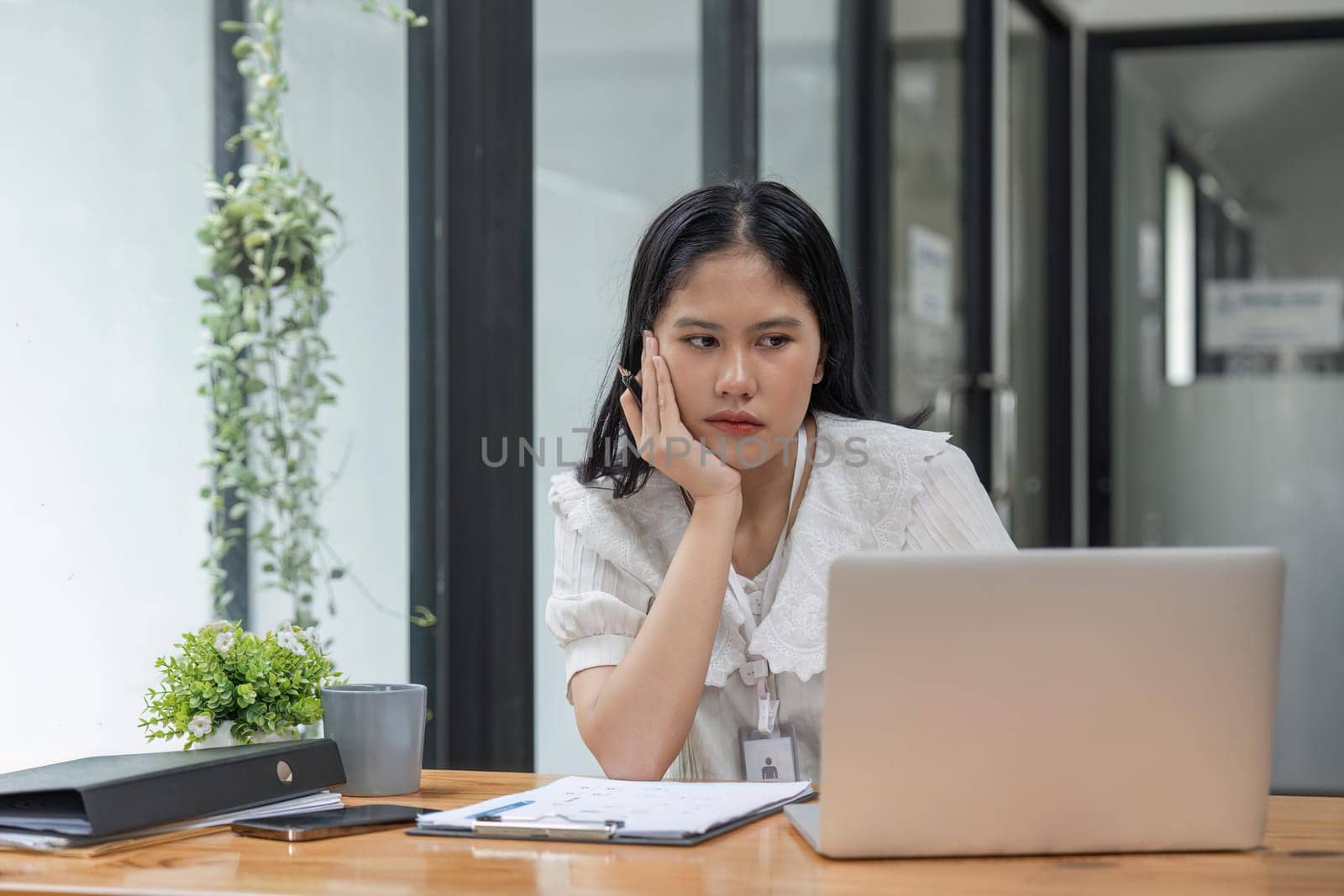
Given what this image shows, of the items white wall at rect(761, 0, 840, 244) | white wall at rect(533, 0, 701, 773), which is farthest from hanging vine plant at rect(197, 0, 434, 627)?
white wall at rect(761, 0, 840, 244)

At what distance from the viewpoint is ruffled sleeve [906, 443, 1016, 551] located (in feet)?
5.81

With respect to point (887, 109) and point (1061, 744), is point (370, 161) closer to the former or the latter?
point (1061, 744)

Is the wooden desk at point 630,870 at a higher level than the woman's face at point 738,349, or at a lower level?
lower

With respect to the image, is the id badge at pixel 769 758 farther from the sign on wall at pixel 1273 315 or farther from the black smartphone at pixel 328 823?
the sign on wall at pixel 1273 315

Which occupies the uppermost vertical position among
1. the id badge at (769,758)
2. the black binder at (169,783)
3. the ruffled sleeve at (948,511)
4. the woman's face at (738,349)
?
the woman's face at (738,349)

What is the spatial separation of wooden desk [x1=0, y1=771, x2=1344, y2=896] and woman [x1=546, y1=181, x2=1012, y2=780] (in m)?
0.48

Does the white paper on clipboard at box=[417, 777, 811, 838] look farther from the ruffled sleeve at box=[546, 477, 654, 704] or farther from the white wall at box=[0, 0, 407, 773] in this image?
the white wall at box=[0, 0, 407, 773]

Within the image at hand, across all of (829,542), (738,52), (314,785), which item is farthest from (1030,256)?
(314,785)

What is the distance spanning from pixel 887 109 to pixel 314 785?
3.00 m

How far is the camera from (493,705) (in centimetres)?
240

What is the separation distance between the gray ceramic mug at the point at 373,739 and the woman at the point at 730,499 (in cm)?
28

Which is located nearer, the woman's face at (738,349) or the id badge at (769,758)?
the id badge at (769,758)

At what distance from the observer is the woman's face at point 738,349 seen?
1.70 meters

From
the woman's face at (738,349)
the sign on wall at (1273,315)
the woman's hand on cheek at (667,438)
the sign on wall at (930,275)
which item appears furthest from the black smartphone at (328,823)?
the sign on wall at (1273,315)
